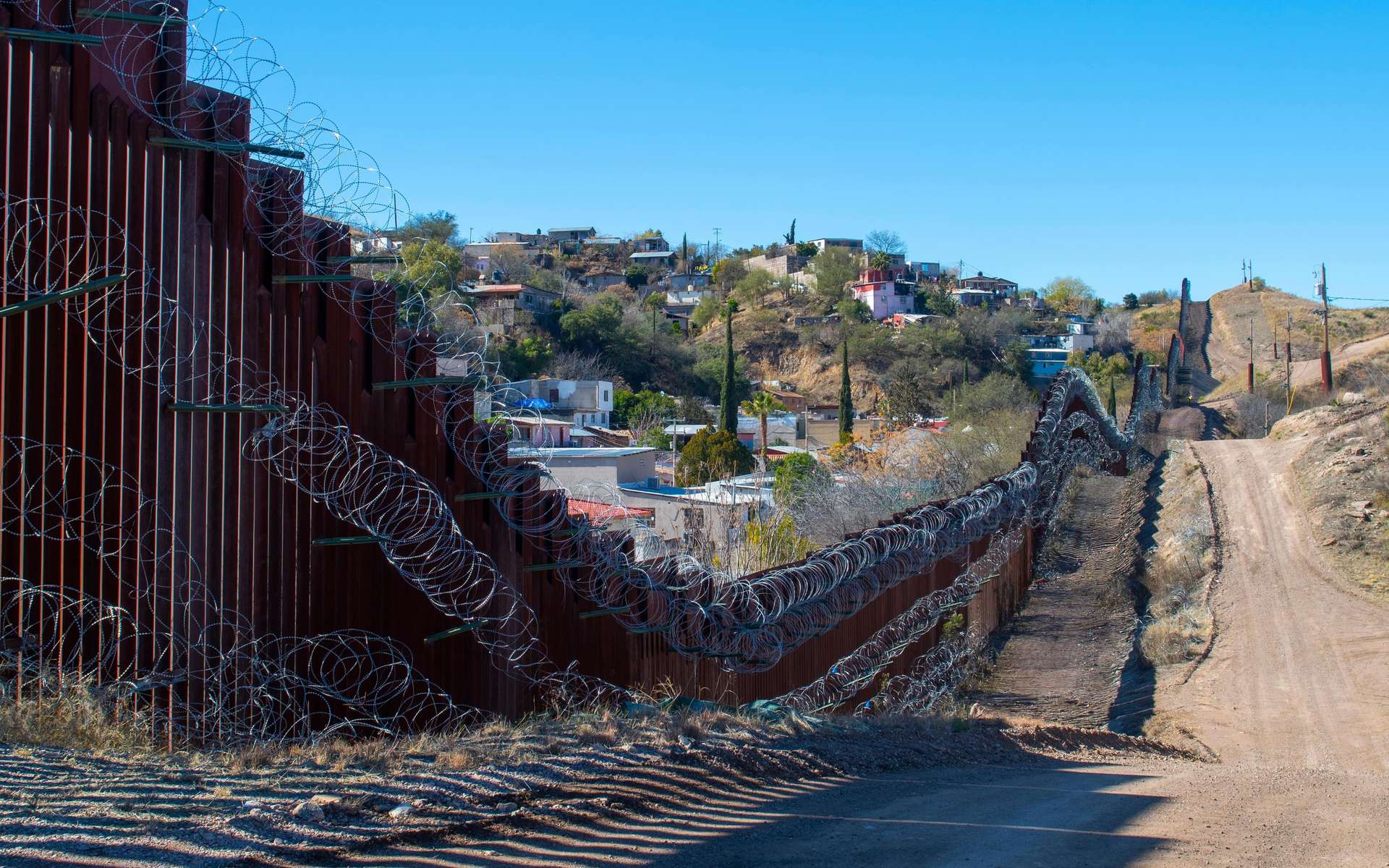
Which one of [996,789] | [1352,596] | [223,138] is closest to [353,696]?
[223,138]

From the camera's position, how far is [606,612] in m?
8.77

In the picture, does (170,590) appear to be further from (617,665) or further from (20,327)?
(617,665)

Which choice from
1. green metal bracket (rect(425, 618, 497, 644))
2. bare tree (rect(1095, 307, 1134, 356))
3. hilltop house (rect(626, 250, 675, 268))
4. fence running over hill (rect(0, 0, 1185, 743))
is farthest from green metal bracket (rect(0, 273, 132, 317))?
hilltop house (rect(626, 250, 675, 268))

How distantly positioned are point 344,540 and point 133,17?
2.95 metres

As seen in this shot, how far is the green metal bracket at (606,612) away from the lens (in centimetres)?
871

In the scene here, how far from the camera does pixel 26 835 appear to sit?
12.8 feet

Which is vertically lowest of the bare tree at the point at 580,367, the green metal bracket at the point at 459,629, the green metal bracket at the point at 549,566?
the green metal bracket at the point at 459,629

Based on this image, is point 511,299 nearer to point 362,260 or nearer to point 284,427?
point 362,260

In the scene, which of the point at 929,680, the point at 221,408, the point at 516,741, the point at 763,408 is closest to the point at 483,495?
the point at 516,741

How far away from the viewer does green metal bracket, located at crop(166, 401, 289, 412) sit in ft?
20.0

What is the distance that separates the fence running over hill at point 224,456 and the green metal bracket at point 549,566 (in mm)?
43

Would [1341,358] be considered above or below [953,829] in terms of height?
above

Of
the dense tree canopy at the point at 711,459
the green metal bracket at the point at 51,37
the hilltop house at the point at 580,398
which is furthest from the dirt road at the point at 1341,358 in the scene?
the green metal bracket at the point at 51,37

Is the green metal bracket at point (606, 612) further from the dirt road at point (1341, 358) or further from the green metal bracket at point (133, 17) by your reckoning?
the dirt road at point (1341, 358)
